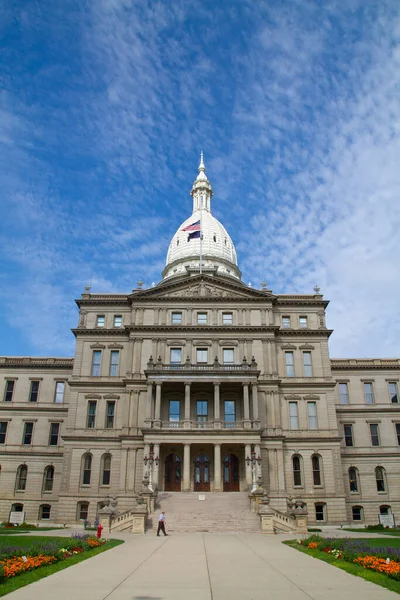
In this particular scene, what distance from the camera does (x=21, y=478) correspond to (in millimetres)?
54688

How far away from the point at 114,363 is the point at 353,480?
2765 cm

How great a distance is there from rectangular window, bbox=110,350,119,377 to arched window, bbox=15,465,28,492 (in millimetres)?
14188

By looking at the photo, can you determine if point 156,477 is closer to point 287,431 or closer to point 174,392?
point 174,392

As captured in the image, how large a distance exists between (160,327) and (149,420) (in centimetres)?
984

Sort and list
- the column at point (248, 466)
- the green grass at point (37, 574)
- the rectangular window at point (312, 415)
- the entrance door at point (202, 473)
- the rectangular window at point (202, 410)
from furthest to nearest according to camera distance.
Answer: the rectangular window at point (312, 415)
the rectangular window at point (202, 410)
the entrance door at point (202, 473)
the column at point (248, 466)
the green grass at point (37, 574)

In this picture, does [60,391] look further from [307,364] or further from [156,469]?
[307,364]

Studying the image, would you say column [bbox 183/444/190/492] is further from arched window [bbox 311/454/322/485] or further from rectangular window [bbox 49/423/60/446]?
rectangular window [bbox 49/423/60/446]

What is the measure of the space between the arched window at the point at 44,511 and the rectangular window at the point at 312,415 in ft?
90.8

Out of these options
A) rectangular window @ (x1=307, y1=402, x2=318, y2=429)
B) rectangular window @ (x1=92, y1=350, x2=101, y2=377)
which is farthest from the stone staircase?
rectangular window @ (x1=92, y1=350, x2=101, y2=377)

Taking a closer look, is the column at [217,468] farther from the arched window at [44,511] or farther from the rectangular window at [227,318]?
the arched window at [44,511]

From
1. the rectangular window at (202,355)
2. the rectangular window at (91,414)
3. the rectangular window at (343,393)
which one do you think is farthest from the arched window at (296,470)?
the rectangular window at (91,414)

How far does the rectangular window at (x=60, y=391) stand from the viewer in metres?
57.7

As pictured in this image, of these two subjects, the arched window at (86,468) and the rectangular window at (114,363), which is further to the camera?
the rectangular window at (114,363)

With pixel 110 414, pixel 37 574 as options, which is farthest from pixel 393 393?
pixel 37 574
